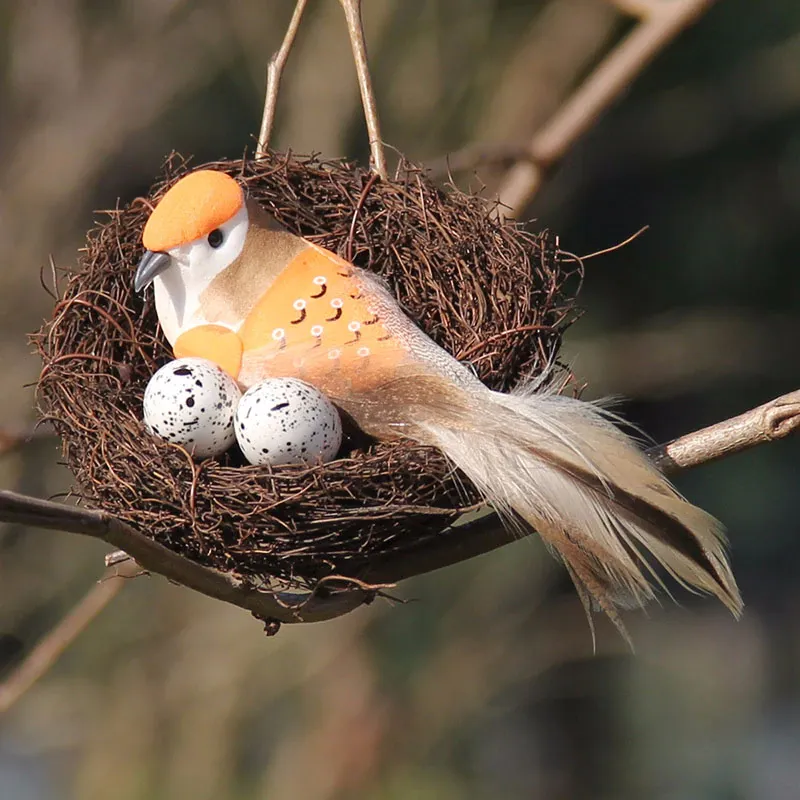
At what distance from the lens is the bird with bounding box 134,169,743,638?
163cm

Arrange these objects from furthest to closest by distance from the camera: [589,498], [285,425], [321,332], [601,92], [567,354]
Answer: [567,354]
[601,92]
[321,332]
[285,425]
[589,498]

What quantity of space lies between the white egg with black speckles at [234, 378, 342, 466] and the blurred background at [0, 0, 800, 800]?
45.4 inches

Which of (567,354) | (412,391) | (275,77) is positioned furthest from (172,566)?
(567,354)

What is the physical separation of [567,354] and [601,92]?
77.1 inches

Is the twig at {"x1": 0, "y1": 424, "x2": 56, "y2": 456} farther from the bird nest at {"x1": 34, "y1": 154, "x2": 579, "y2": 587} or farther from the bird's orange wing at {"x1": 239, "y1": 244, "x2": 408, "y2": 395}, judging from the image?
the bird's orange wing at {"x1": 239, "y1": 244, "x2": 408, "y2": 395}

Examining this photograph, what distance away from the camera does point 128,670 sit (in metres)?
4.60

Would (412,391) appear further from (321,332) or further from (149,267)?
(149,267)

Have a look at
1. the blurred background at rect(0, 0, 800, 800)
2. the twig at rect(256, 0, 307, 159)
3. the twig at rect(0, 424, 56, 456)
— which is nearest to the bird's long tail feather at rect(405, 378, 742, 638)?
the twig at rect(256, 0, 307, 159)

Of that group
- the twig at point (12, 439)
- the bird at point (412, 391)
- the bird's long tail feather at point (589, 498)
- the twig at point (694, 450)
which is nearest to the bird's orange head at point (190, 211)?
the bird at point (412, 391)

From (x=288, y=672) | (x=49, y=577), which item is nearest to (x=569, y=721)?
(x=288, y=672)

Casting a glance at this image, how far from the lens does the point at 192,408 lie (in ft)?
6.02

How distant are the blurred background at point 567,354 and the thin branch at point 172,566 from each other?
4.12 feet

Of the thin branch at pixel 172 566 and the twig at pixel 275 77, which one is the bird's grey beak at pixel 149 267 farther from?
the thin branch at pixel 172 566

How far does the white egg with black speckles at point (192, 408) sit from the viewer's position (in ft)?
6.02
